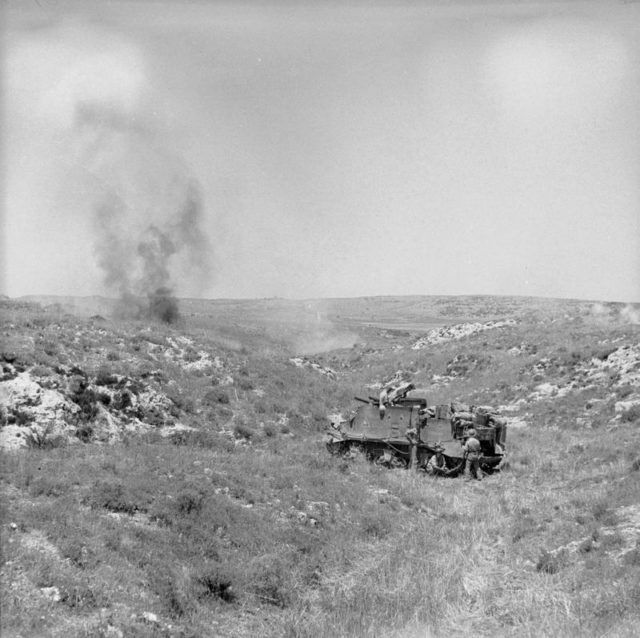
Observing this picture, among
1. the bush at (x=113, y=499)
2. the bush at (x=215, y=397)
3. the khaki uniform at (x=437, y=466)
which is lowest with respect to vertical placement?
the khaki uniform at (x=437, y=466)

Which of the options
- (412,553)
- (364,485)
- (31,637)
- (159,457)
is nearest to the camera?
(31,637)

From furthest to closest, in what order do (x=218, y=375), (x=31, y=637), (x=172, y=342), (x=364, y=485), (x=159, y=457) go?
1. (x=172, y=342)
2. (x=218, y=375)
3. (x=364, y=485)
4. (x=159, y=457)
5. (x=31, y=637)

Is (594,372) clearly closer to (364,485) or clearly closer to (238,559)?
(364,485)

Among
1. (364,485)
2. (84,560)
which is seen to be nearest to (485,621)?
(84,560)

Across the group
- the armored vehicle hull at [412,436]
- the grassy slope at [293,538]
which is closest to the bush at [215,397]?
the grassy slope at [293,538]

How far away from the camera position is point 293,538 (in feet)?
36.1

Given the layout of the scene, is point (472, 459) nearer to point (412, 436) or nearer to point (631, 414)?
point (412, 436)

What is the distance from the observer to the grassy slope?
7836mm

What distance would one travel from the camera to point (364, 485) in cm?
1566

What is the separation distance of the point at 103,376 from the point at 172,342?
9.37 metres

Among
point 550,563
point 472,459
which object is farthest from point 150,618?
point 472,459

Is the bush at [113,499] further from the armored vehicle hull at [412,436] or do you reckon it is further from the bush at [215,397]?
the bush at [215,397]

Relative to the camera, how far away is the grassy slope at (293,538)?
7.84 m

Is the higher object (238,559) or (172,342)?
(172,342)
